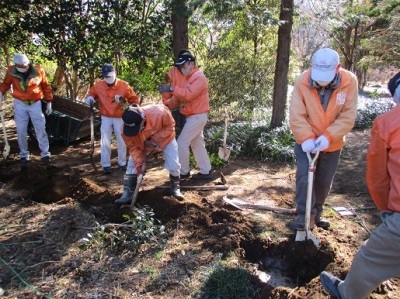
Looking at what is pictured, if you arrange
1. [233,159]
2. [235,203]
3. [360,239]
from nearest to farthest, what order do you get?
[360,239] → [235,203] → [233,159]

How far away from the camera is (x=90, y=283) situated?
329cm

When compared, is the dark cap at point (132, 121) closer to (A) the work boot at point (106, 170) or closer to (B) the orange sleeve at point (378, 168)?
(A) the work boot at point (106, 170)

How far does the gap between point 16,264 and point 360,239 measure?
356 cm

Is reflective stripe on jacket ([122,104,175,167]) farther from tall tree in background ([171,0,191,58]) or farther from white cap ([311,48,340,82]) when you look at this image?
tall tree in background ([171,0,191,58])

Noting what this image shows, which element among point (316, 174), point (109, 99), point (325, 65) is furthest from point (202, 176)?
point (325, 65)

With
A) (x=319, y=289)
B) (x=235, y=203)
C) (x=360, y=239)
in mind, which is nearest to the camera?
(x=319, y=289)

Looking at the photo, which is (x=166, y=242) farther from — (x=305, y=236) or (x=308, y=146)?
(x=308, y=146)

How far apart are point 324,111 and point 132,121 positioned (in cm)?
198

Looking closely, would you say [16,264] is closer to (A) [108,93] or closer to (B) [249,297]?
(B) [249,297]

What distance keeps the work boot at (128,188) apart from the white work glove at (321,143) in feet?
7.80

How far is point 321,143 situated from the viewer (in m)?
3.36

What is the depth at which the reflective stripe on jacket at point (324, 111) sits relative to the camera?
3.39 metres

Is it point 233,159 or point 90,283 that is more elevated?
point 233,159

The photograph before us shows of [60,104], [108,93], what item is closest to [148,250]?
[108,93]
